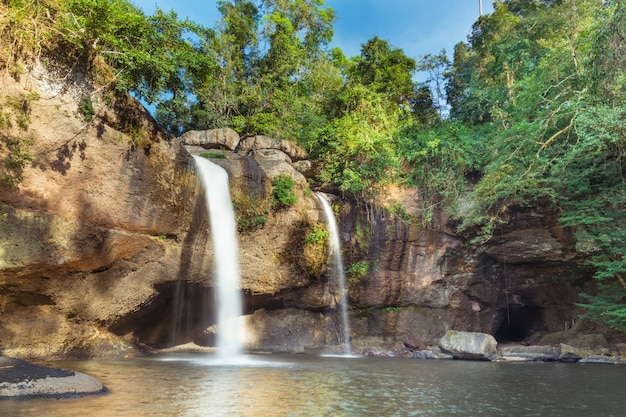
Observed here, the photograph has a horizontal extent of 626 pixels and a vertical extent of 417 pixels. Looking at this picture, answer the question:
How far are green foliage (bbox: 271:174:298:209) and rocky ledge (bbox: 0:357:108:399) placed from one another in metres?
10.1

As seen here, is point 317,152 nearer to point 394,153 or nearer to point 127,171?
point 394,153

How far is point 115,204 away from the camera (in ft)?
42.2

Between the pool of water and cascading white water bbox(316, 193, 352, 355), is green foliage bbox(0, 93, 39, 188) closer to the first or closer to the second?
the pool of water

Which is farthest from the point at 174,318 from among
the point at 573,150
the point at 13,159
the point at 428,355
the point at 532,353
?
the point at 573,150

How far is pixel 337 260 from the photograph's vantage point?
60.2 feet

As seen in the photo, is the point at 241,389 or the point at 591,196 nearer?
the point at 241,389

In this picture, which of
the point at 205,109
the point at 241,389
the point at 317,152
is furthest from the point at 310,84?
the point at 241,389

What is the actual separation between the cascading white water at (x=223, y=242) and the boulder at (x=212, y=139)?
16.3 feet

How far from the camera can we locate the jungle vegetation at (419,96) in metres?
12.4

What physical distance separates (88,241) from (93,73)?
5.03 meters

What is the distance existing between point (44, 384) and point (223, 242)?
29.4ft

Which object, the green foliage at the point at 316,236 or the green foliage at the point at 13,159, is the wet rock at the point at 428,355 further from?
the green foliage at the point at 13,159

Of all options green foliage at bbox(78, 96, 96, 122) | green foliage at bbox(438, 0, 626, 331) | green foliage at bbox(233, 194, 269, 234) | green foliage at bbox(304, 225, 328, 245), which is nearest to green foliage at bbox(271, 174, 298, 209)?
green foliage at bbox(233, 194, 269, 234)

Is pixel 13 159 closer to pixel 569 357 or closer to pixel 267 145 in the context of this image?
pixel 267 145
